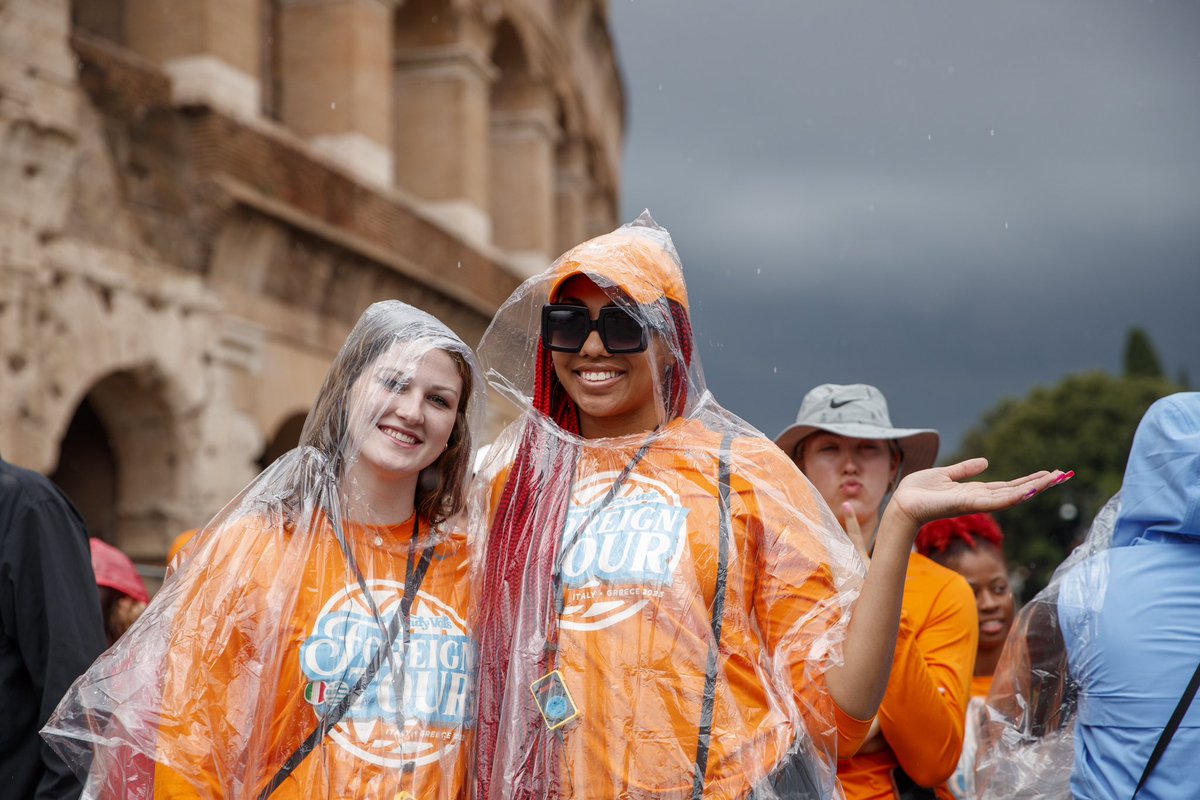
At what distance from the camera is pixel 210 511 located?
31.5ft

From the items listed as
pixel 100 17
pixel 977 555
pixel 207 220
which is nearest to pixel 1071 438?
pixel 100 17

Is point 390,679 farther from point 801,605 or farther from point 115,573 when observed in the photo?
point 115,573

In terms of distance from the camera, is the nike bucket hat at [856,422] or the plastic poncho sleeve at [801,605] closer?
the plastic poncho sleeve at [801,605]

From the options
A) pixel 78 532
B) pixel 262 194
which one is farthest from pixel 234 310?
pixel 78 532

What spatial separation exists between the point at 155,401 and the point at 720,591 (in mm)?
7951

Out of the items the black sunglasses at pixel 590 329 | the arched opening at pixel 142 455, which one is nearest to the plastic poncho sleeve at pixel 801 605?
the black sunglasses at pixel 590 329

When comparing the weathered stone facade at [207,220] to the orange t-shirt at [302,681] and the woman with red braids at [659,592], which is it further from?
the woman with red braids at [659,592]

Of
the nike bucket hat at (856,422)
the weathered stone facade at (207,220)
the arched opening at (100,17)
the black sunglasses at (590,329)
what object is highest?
the arched opening at (100,17)

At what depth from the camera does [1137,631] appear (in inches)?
105

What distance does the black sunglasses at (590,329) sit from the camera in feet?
8.32

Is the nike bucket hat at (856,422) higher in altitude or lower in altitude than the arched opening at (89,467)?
higher

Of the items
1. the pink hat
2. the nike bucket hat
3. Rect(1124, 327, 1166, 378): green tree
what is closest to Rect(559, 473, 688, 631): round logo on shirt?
the nike bucket hat

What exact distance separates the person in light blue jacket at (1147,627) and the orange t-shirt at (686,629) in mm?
659

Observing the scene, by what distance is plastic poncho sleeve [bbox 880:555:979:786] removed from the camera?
285 cm
